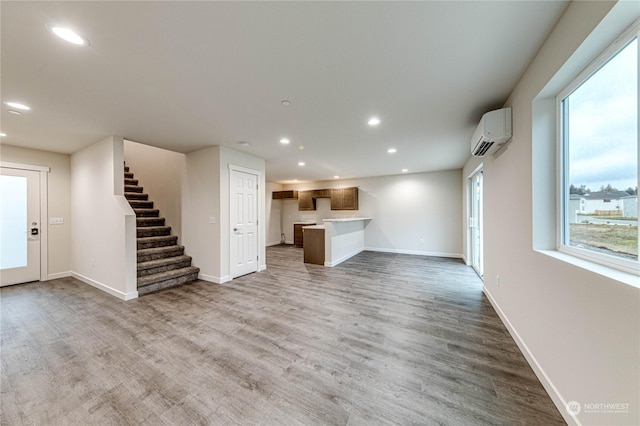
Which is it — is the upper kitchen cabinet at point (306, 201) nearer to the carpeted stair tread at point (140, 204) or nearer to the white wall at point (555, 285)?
the carpeted stair tread at point (140, 204)

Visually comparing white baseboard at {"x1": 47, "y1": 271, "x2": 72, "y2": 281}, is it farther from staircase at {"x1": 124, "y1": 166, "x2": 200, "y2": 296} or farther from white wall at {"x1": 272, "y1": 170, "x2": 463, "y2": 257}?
white wall at {"x1": 272, "y1": 170, "x2": 463, "y2": 257}

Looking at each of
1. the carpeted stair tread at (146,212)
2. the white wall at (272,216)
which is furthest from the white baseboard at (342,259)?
the carpeted stair tread at (146,212)

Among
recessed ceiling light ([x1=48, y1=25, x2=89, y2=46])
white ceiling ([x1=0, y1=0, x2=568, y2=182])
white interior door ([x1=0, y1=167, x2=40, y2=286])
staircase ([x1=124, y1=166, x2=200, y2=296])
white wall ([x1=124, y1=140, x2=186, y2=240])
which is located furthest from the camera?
white wall ([x1=124, y1=140, x2=186, y2=240])

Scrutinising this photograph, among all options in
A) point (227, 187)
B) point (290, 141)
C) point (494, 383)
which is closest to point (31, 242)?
point (227, 187)

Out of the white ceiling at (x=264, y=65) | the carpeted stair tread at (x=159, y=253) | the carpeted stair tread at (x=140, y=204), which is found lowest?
the carpeted stair tread at (x=159, y=253)

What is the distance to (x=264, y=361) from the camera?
1.94 metres

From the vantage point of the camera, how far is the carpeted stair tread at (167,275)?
11.8 feet

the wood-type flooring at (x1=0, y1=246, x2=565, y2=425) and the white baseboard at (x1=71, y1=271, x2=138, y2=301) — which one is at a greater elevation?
the white baseboard at (x1=71, y1=271, x2=138, y2=301)

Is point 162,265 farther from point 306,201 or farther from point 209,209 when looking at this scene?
point 306,201

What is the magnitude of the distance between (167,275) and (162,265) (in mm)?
260

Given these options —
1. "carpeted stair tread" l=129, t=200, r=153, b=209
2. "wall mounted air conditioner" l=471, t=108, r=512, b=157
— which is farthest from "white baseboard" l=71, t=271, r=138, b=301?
"wall mounted air conditioner" l=471, t=108, r=512, b=157

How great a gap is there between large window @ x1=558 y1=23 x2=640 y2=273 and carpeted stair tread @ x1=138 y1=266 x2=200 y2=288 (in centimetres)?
509

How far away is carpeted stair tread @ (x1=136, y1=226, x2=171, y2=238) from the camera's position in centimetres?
439

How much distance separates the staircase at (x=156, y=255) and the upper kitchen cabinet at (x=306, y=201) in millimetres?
4562
